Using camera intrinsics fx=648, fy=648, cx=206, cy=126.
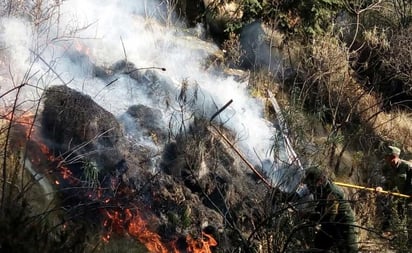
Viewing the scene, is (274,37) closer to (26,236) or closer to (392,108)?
(392,108)

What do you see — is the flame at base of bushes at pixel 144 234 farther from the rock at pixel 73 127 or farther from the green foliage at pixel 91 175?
the rock at pixel 73 127

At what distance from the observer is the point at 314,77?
13.6 meters

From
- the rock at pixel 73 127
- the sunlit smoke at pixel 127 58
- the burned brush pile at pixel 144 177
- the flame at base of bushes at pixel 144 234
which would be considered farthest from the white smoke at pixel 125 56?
the flame at base of bushes at pixel 144 234

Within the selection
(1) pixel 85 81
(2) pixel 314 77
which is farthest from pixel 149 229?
(2) pixel 314 77

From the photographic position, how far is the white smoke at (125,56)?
34.6 feet

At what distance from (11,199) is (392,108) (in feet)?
40.0

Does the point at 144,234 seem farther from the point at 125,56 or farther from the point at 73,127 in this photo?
the point at 125,56

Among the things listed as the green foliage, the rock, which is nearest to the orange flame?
the green foliage

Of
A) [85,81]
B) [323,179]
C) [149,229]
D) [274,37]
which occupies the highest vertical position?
[274,37]

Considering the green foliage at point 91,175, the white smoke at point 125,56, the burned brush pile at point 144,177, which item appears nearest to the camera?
the green foliage at point 91,175

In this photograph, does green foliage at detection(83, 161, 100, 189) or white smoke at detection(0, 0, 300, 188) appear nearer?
green foliage at detection(83, 161, 100, 189)

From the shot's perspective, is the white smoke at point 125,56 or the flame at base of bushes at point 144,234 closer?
the flame at base of bushes at point 144,234

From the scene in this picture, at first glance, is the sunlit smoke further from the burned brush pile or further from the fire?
the fire

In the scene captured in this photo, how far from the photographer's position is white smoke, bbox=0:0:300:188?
10.6m
